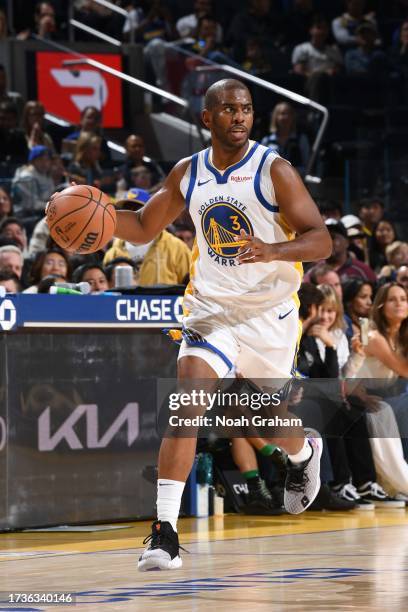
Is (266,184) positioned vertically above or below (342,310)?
above

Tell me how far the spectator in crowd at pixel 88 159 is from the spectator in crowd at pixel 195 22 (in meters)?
5.45

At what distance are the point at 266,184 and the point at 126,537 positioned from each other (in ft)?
9.90

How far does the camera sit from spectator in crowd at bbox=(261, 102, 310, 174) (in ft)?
55.0

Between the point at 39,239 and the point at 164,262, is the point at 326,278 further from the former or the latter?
the point at 39,239

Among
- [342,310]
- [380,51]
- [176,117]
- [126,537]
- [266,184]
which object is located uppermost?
[380,51]

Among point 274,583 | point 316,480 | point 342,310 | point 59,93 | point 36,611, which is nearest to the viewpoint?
point 36,611

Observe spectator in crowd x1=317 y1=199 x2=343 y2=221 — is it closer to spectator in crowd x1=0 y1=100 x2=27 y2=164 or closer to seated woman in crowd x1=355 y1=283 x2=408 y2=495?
spectator in crowd x1=0 y1=100 x2=27 y2=164

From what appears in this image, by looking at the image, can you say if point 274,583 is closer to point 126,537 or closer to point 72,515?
point 126,537

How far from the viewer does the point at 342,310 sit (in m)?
11.1

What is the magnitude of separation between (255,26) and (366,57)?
2.25 meters

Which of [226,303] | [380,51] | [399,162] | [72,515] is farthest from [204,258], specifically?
[380,51]

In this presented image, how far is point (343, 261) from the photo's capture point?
43.5ft

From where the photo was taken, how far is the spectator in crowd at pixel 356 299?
11852 mm

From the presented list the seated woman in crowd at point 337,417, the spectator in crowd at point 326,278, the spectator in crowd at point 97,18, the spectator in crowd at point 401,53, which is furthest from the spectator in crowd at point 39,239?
the spectator in crowd at point 97,18
